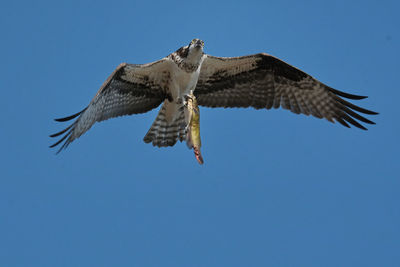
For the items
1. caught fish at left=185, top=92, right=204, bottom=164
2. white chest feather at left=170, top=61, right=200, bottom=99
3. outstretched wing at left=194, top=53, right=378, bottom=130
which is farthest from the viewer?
outstretched wing at left=194, top=53, right=378, bottom=130

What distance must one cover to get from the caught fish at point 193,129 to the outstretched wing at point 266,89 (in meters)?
1.57

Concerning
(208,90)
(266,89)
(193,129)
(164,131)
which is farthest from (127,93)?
(193,129)

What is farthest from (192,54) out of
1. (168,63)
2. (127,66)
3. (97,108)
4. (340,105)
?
(340,105)

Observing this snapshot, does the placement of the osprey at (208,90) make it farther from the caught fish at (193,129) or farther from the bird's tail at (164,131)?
the caught fish at (193,129)

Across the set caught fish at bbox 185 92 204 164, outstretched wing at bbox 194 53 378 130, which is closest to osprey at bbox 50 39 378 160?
outstretched wing at bbox 194 53 378 130

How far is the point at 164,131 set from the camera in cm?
1077

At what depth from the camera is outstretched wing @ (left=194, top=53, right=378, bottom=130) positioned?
421 inches

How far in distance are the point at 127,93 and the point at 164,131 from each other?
95cm

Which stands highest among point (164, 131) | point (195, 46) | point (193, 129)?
point (195, 46)

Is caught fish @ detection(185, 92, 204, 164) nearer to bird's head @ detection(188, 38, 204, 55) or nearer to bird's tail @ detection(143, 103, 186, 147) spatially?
bird's head @ detection(188, 38, 204, 55)

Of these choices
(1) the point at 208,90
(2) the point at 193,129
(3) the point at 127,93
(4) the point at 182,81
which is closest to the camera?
(2) the point at 193,129

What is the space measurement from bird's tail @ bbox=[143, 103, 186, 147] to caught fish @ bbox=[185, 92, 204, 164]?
53.0 inches

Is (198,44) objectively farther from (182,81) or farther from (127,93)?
(127,93)

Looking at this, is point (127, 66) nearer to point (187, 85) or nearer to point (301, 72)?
point (187, 85)
